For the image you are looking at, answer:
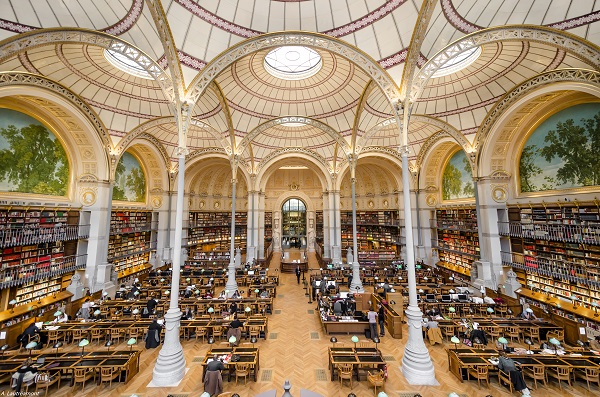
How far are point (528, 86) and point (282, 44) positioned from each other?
12842mm

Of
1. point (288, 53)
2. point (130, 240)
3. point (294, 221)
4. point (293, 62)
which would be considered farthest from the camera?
point (294, 221)

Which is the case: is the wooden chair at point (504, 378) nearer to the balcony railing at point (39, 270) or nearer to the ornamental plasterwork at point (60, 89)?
the balcony railing at point (39, 270)

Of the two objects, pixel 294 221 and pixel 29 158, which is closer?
pixel 29 158

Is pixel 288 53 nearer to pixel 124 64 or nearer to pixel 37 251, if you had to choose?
pixel 124 64

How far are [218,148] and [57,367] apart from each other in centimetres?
1935

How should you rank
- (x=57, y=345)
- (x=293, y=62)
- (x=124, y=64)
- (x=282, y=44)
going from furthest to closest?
(x=293, y=62)
(x=124, y=64)
(x=282, y=44)
(x=57, y=345)

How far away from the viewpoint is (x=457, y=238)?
19.7 metres

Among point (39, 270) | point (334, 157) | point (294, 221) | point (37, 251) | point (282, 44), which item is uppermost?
point (282, 44)

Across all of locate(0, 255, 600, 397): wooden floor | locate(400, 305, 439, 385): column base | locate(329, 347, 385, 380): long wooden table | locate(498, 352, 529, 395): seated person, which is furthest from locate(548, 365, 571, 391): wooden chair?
locate(329, 347, 385, 380): long wooden table

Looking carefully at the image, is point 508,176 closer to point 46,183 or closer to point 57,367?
point 57,367

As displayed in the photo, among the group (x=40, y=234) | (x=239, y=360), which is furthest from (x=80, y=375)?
(x=40, y=234)

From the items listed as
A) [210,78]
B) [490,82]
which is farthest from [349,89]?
[210,78]

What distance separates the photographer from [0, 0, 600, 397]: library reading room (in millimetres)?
7453

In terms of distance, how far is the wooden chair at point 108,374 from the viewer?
6898 mm
